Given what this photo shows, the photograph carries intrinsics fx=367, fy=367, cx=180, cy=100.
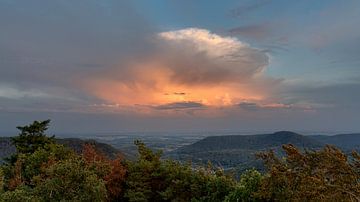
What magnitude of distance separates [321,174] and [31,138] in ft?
141

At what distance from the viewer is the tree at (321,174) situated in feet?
51.1

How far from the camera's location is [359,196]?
15344 millimetres

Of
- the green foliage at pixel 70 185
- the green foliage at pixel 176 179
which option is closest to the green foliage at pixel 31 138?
the green foliage at pixel 176 179

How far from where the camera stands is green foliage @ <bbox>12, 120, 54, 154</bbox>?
163ft

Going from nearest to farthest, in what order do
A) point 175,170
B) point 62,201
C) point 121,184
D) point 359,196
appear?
point 359,196
point 62,201
point 175,170
point 121,184

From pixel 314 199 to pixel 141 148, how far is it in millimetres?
23386

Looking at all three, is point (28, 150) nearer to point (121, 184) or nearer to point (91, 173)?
point (121, 184)

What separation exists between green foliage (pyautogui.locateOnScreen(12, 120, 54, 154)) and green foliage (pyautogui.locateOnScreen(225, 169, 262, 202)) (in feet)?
102

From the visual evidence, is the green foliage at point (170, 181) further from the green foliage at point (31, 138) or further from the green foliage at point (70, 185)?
the green foliage at point (31, 138)

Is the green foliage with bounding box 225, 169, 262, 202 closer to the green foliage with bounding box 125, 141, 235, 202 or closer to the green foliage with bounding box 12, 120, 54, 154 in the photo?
the green foliage with bounding box 125, 141, 235, 202

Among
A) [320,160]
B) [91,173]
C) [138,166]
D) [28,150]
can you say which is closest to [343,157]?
[320,160]

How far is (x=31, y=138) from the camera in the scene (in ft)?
164

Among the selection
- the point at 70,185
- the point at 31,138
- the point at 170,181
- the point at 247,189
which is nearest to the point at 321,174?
the point at 247,189

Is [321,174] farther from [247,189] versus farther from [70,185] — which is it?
[70,185]
